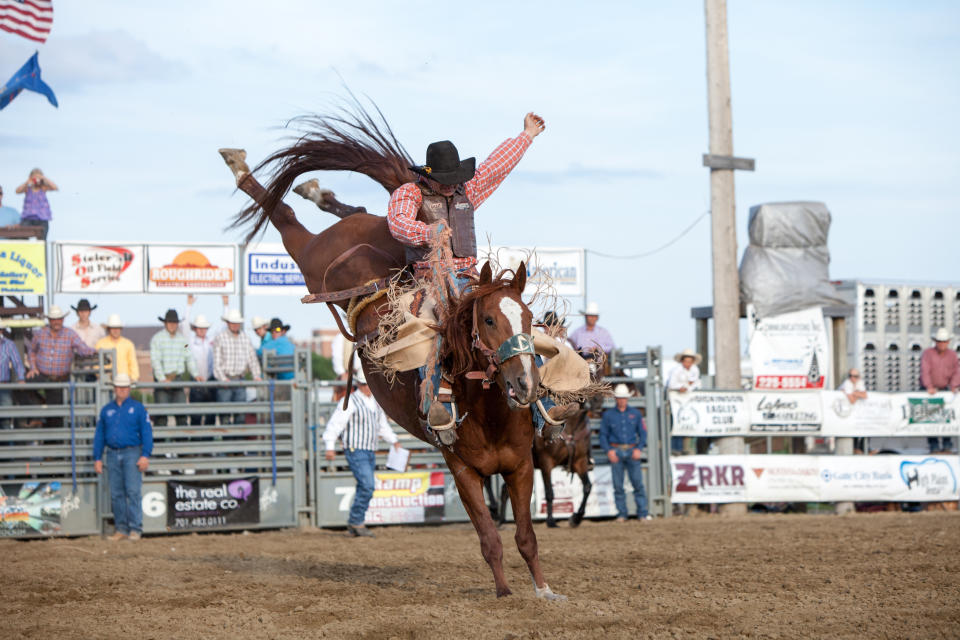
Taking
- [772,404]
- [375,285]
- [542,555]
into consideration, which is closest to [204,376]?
[542,555]

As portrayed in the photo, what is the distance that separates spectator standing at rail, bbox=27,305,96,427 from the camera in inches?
505

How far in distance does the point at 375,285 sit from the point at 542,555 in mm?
3568

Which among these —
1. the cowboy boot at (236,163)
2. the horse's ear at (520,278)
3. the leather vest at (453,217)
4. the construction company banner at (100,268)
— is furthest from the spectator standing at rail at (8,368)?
the horse's ear at (520,278)

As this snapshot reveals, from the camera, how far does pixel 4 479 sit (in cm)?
1267

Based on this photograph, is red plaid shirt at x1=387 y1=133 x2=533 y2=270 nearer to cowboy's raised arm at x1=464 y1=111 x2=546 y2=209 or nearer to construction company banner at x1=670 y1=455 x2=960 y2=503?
cowboy's raised arm at x1=464 y1=111 x2=546 y2=209

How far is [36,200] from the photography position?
1451 cm

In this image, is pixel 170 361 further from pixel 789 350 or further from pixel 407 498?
pixel 789 350

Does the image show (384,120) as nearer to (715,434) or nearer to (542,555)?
(542,555)

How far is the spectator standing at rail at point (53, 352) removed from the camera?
12820mm

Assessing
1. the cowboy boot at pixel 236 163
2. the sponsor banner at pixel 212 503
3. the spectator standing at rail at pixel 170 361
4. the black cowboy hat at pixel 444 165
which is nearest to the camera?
the black cowboy hat at pixel 444 165

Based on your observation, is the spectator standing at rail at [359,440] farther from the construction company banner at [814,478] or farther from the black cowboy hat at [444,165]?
the black cowboy hat at [444,165]

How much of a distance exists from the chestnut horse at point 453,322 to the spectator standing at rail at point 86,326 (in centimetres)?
601

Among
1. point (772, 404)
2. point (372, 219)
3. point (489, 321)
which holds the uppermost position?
point (372, 219)

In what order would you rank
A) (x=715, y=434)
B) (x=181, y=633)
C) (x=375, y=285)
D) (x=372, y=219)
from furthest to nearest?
(x=715, y=434), (x=372, y=219), (x=375, y=285), (x=181, y=633)
